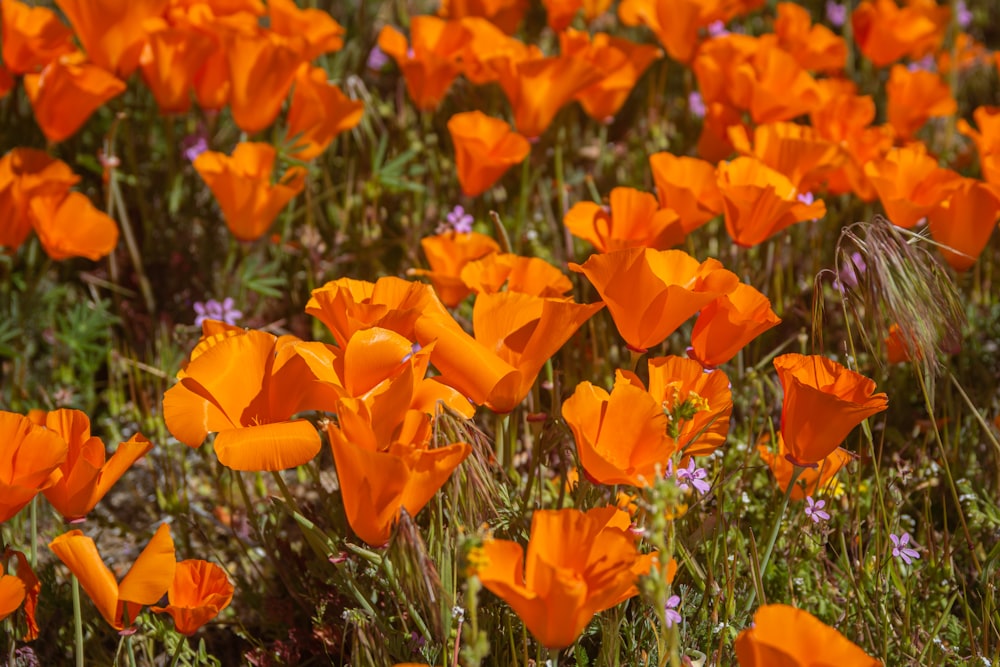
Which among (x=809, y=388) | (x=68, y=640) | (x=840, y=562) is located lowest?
(x=68, y=640)

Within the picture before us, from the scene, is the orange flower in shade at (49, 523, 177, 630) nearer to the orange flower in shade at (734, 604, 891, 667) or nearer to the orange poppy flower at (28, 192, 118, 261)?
the orange flower in shade at (734, 604, 891, 667)

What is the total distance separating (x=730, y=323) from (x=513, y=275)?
389 millimetres

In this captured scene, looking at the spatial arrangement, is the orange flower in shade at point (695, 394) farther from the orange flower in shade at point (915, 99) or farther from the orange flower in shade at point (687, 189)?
the orange flower in shade at point (915, 99)

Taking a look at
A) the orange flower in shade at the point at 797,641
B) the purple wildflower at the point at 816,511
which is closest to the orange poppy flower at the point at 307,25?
the purple wildflower at the point at 816,511

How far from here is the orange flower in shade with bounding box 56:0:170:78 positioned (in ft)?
7.69

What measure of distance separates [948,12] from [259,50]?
207 centimetres

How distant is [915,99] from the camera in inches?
102

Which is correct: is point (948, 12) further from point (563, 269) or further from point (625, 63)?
point (563, 269)

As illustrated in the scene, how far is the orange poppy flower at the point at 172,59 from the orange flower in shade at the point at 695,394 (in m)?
1.35

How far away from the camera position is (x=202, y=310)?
2326 mm

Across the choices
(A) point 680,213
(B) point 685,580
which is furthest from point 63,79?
(B) point 685,580

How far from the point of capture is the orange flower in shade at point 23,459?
1.38 metres

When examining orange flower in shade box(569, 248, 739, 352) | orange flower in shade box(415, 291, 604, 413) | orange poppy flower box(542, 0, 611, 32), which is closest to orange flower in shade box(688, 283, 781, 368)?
orange flower in shade box(569, 248, 739, 352)

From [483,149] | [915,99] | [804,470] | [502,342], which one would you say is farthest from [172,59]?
[915,99]
